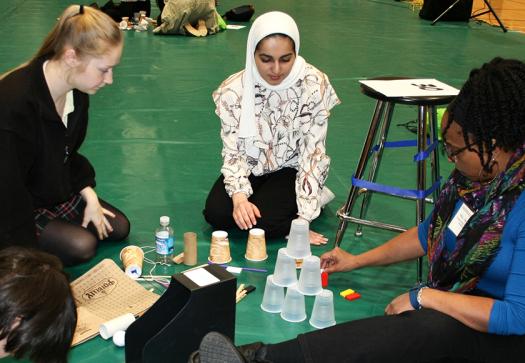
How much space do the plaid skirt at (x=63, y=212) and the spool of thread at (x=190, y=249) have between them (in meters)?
0.47

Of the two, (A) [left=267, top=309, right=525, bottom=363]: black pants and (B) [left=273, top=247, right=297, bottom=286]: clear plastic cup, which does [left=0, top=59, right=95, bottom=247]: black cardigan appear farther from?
(A) [left=267, top=309, right=525, bottom=363]: black pants

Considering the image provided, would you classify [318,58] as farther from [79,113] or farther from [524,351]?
[524,351]

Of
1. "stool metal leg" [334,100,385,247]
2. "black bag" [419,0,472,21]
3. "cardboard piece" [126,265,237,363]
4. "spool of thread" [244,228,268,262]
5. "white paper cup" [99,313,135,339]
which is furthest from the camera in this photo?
"black bag" [419,0,472,21]

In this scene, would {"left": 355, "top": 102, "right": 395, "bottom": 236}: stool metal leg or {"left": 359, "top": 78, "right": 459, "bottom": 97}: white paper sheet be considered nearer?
{"left": 359, "top": 78, "right": 459, "bottom": 97}: white paper sheet

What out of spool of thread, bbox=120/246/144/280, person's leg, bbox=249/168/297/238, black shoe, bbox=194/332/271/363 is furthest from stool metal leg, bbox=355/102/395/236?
black shoe, bbox=194/332/271/363

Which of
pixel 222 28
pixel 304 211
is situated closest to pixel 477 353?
pixel 304 211

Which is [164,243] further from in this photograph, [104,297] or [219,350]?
[219,350]

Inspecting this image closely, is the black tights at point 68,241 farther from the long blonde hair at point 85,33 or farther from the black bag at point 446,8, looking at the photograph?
the black bag at point 446,8

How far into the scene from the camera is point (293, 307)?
2236mm

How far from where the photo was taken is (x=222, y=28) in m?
7.20

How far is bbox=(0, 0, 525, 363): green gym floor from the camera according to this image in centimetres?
252

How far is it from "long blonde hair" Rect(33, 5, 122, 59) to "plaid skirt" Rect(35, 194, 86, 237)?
65cm

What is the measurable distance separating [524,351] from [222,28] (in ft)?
19.9

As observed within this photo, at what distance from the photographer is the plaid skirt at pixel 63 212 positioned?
99.8 inches
